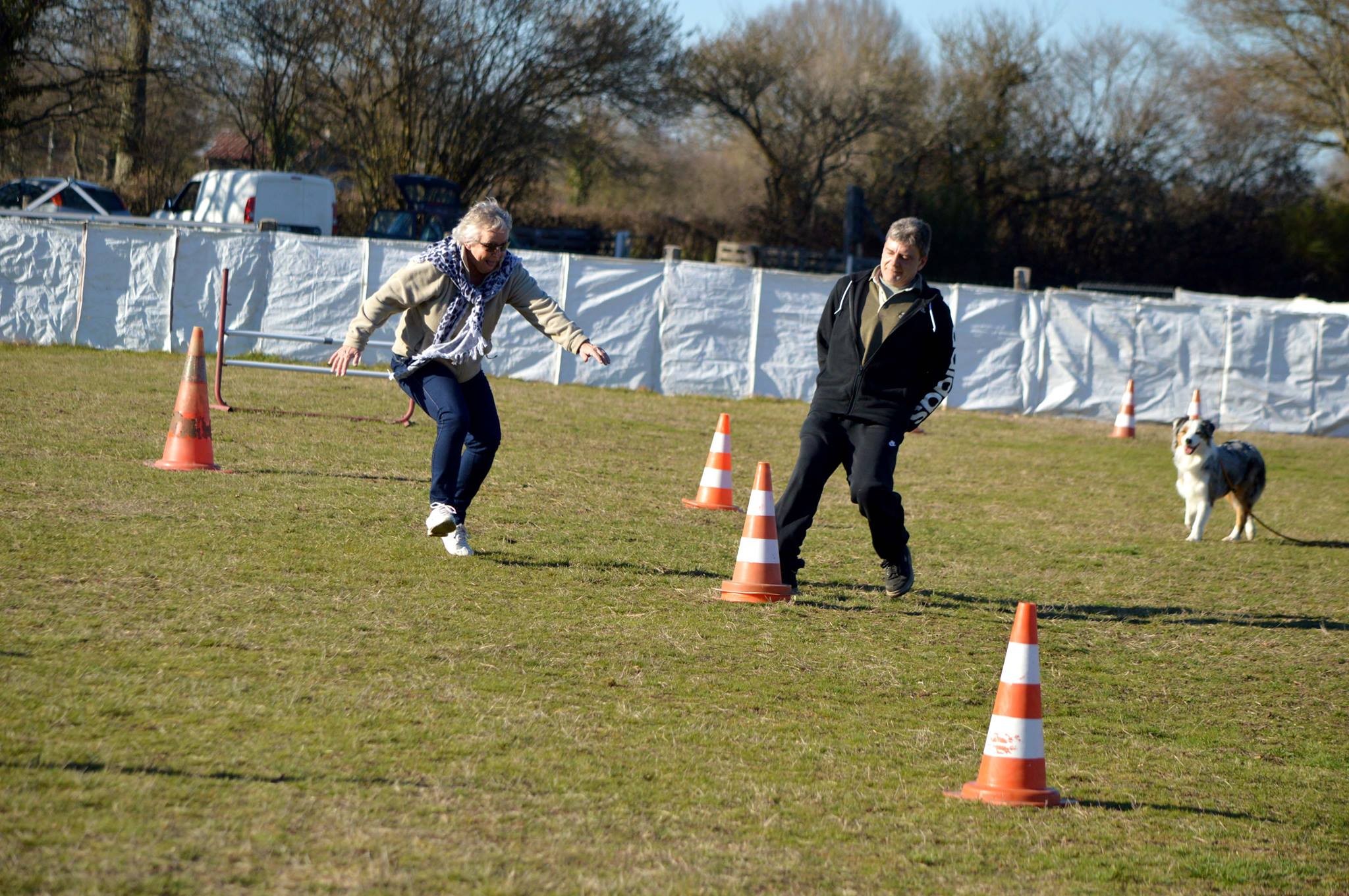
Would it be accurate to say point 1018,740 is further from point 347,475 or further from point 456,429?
point 347,475

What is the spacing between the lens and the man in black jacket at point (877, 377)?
6320 millimetres

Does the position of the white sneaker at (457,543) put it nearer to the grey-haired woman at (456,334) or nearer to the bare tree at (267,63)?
the grey-haired woman at (456,334)

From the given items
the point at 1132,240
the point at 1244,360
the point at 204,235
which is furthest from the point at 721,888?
the point at 1132,240

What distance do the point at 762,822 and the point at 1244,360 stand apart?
1887cm

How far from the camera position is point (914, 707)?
5141 mm

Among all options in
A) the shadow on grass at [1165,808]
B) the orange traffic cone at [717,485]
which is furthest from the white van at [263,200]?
the shadow on grass at [1165,808]

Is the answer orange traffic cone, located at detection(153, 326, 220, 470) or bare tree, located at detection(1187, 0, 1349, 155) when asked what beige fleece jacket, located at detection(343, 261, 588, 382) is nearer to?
orange traffic cone, located at detection(153, 326, 220, 470)

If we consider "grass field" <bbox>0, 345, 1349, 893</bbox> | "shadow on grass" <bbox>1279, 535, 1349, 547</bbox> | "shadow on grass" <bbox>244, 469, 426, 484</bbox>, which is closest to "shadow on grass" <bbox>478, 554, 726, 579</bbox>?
"grass field" <bbox>0, 345, 1349, 893</bbox>

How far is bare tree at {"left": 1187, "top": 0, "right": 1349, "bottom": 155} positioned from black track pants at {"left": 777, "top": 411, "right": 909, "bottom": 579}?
3289 centimetres

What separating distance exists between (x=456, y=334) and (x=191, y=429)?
3172 millimetres

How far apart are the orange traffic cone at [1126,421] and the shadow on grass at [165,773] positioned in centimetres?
1595

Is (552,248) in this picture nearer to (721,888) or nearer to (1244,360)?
(1244,360)

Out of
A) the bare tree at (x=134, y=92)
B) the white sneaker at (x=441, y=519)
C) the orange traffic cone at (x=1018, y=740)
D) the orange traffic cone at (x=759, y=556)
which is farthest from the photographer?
the bare tree at (x=134, y=92)

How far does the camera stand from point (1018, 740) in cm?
416
